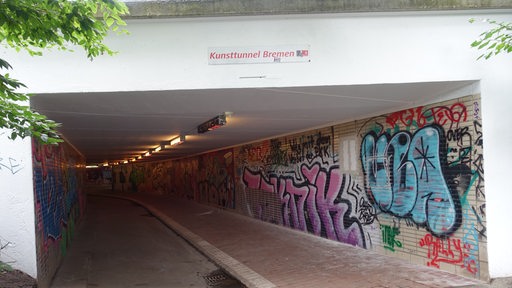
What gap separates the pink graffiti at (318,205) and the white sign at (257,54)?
4577 mm

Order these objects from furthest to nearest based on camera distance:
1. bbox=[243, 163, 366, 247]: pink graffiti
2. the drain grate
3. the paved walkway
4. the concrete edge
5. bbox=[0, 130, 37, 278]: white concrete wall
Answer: bbox=[243, 163, 366, 247]: pink graffiti
the drain grate
the concrete edge
the paved walkway
bbox=[0, 130, 37, 278]: white concrete wall

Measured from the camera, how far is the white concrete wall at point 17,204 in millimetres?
6637

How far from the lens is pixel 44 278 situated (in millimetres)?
7457

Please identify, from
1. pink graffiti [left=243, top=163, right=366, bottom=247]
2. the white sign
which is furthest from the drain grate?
the white sign

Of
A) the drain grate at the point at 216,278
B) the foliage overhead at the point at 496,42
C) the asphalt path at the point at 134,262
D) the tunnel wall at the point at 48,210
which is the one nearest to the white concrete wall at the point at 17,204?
the tunnel wall at the point at 48,210

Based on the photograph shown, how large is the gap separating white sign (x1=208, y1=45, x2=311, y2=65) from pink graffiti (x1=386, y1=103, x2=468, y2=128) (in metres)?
2.49

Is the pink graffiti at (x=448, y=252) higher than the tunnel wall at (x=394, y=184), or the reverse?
the tunnel wall at (x=394, y=184)

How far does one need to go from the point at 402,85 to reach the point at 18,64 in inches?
221

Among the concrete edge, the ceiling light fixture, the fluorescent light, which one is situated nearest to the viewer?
the concrete edge

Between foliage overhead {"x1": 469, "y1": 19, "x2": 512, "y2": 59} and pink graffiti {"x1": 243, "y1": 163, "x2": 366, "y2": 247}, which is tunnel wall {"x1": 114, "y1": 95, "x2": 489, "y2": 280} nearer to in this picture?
pink graffiti {"x1": 243, "y1": 163, "x2": 366, "y2": 247}

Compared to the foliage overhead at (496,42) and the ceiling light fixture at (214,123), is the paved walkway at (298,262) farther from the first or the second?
the foliage overhead at (496,42)

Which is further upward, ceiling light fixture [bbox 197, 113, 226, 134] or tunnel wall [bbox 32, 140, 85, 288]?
ceiling light fixture [bbox 197, 113, 226, 134]

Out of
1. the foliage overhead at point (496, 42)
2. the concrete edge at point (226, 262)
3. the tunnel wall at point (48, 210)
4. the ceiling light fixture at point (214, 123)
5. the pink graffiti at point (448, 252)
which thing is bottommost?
the concrete edge at point (226, 262)

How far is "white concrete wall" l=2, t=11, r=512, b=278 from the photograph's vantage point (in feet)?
21.8
